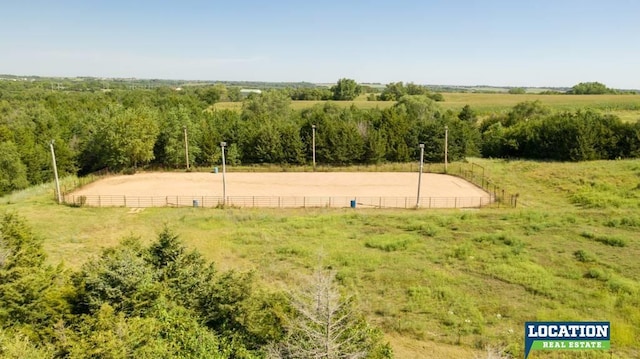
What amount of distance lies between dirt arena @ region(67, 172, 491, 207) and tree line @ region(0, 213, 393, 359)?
19.5m

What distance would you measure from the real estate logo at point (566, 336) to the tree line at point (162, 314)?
5.00 metres

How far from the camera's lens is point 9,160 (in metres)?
37.5

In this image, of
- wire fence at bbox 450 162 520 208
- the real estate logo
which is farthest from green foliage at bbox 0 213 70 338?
wire fence at bbox 450 162 520 208

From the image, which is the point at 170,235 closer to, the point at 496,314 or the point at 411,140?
the point at 496,314

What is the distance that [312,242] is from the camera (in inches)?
937

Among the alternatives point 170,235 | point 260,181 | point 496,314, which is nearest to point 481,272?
point 496,314

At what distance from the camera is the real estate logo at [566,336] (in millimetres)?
13023

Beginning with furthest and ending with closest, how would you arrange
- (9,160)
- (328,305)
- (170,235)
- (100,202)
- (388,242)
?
(9,160), (100,202), (388,242), (170,235), (328,305)

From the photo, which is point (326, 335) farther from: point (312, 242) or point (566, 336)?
point (312, 242)

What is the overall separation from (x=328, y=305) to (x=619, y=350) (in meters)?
9.46

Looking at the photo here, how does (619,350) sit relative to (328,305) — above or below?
below

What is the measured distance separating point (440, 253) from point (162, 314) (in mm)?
14593

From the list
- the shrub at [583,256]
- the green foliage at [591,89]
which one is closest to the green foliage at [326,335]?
the shrub at [583,256]

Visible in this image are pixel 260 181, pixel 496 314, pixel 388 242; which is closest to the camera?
pixel 496 314
